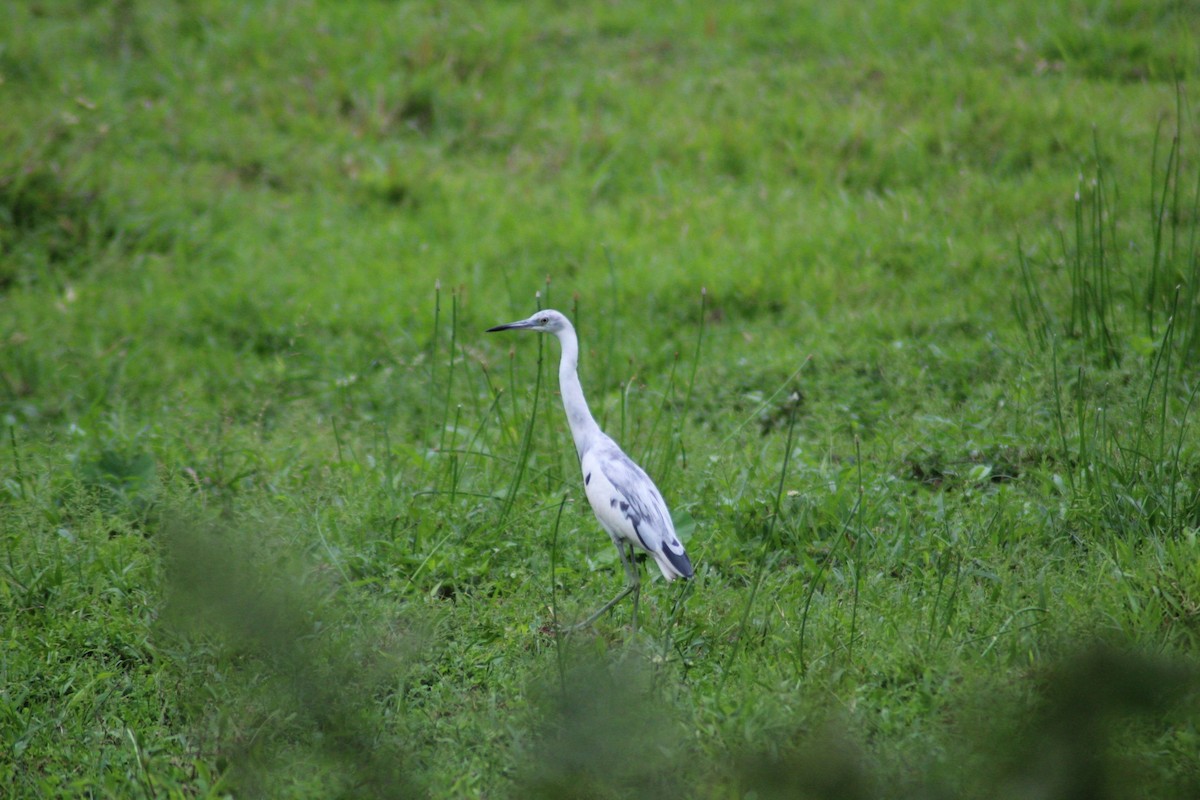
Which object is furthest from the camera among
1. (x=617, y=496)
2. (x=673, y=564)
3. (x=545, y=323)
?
(x=545, y=323)

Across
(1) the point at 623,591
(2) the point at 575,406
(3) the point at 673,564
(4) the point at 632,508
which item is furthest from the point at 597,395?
(3) the point at 673,564

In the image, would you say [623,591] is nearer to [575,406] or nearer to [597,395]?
[575,406]

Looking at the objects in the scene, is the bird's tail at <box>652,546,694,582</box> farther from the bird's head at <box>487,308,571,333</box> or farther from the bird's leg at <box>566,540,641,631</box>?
the bird's head at <box>487,308,571,333</box>

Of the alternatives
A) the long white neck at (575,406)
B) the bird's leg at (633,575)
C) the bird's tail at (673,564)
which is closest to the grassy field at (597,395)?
the bird's leg at (633,575)

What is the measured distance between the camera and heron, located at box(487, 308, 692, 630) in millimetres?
3236

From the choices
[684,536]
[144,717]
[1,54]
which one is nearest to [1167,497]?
[684,536]

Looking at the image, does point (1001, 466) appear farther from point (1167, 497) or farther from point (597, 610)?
point (597, 610)

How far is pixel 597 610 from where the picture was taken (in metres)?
3.47

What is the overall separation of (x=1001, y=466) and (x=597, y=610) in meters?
1.78

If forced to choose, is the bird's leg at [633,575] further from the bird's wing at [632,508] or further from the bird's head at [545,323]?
the bird's head at [545,323]

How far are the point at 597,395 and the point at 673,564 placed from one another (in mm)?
1952

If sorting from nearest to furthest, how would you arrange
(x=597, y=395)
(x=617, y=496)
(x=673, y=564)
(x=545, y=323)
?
(x=673, y=564)
(x=617, y=496)
(x=545, y=323)
(x=597, y=395)

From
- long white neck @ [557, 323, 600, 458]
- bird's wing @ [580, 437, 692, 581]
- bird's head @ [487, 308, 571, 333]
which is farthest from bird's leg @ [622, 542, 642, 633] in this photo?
bird's head @ [487, 308, 571, 333]

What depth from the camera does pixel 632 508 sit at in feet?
10.8
